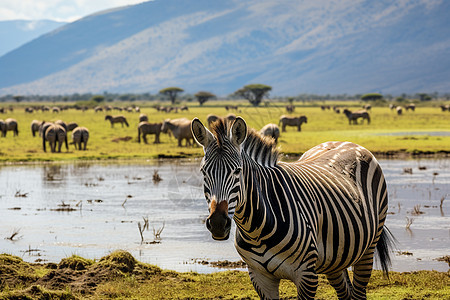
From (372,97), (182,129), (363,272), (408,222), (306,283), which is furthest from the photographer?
(372,97)

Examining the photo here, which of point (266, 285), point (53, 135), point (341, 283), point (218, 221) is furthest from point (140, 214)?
point (53, 135)

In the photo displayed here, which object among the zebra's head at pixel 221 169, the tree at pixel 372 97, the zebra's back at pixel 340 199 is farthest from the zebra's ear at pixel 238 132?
the tree at pixel 372 97

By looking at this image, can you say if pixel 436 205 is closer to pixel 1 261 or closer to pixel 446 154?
pixel 1 261

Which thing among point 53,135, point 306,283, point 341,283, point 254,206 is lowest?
point 341,283

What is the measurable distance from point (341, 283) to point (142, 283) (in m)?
3.78

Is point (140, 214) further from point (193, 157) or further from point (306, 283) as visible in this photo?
point (193, 157)

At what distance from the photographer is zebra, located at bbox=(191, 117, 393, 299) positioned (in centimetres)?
556

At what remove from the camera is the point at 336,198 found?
722 cm

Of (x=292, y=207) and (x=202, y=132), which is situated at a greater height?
(x=202, y=132)

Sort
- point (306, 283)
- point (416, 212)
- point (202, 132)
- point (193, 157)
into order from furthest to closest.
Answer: point (193, 157) < point (416, 212) < point (306, 283) < point (202, 132)

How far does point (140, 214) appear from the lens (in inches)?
693

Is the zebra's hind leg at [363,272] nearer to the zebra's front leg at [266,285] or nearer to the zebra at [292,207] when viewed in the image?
the zebra at [292,207]

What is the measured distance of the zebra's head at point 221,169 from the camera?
5.22 m

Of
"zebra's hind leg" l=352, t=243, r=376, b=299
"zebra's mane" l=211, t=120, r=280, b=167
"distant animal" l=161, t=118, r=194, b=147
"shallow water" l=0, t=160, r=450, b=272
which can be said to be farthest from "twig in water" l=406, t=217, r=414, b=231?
"distant animal" l=161, t=118, r=194, b=147
